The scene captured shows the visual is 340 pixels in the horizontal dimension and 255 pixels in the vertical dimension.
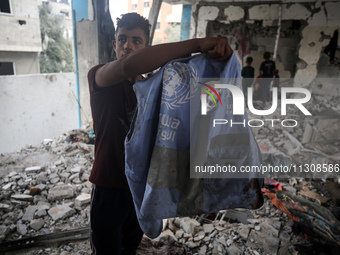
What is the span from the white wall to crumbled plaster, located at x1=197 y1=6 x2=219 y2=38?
438 centimetres

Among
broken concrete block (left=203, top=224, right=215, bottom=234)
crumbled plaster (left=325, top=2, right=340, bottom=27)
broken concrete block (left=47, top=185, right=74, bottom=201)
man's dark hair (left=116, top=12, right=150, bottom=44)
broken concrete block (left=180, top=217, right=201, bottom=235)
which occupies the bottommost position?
broken concrete block (left=203, top=224, right=215, bottom=234)

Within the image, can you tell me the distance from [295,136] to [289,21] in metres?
→ 3.59

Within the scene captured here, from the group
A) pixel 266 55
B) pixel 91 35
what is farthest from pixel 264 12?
pixel 91 35

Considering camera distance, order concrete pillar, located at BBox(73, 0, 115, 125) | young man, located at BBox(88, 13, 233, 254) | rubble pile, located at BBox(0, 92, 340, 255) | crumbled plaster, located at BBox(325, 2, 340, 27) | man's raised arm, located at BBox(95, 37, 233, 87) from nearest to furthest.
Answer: man's raised arm, located at BBox(95, 37, 233, 87) → young man, located at BBox(88, 13, 233, 254) → rubble pile, located at BBox(0, 92, 340, 255) → concrete pillar, located at BBox(73, 0, 115, 125) → crumbled plaster, located at BBox(325, 2, 340, 27)

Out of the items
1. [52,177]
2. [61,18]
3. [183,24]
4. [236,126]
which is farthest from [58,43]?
[236,126]

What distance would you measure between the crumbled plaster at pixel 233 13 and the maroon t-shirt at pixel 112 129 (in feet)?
22.3

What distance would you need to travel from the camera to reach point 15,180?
3.21m

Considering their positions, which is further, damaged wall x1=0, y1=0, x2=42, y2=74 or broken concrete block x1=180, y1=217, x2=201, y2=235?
damaged wall x1=0, y1=0, x2=42, y2=74

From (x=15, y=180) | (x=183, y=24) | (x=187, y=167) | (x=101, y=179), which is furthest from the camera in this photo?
(x=183, y=24)

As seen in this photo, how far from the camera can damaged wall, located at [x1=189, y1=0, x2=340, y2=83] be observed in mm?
6277

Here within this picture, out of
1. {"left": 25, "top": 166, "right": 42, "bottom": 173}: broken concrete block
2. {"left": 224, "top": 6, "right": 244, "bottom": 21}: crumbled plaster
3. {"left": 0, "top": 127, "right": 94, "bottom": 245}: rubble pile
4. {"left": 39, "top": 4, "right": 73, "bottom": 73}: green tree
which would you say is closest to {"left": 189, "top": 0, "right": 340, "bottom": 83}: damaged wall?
{"left": 224, "top": 6, "right": 244, "bottom": 21}: crumbled plaster

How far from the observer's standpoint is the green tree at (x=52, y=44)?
48.0 feet

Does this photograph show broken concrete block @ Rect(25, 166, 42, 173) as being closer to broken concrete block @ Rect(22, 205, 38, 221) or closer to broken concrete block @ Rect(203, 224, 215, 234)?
broken concrete block @ Rect(22, 205, 38, 221)

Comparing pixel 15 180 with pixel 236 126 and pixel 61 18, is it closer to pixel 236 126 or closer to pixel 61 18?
→ pixel 236 126
